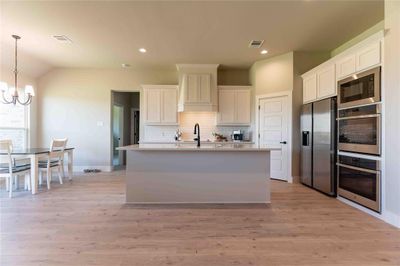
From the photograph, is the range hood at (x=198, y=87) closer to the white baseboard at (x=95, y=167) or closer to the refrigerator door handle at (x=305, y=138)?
the refrigerator door handle at (x=305, y=138)

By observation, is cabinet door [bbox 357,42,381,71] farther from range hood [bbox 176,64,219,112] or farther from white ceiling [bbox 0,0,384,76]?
range hood [bbox 176,64,219,112]

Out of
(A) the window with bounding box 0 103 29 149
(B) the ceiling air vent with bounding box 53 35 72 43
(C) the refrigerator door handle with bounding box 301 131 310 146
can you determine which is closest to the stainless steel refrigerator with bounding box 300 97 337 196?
(C) the refrigerator door handle with bounding box 301 131 310 146

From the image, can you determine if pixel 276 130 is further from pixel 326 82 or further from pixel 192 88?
pixel 192 88

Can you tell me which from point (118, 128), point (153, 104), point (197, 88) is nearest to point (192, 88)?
point (197, 88)

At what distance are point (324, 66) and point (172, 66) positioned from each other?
358 centimetres

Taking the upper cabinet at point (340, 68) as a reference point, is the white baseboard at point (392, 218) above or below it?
below

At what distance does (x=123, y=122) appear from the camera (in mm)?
7645

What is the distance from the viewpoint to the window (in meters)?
5.43

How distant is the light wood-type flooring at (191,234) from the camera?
2.02m

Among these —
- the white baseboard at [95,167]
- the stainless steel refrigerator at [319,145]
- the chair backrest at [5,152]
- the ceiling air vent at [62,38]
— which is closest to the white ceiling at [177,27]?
the ceiling air vent at [62,38]

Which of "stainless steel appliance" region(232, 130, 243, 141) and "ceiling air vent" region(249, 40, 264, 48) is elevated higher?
"ceiling air vent" region(249, 40, 264, 48)

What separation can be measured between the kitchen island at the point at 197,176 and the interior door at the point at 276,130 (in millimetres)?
1791

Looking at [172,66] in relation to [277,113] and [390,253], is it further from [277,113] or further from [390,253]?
[390,253]

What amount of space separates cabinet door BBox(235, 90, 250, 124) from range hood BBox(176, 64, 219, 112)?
1.95ft
